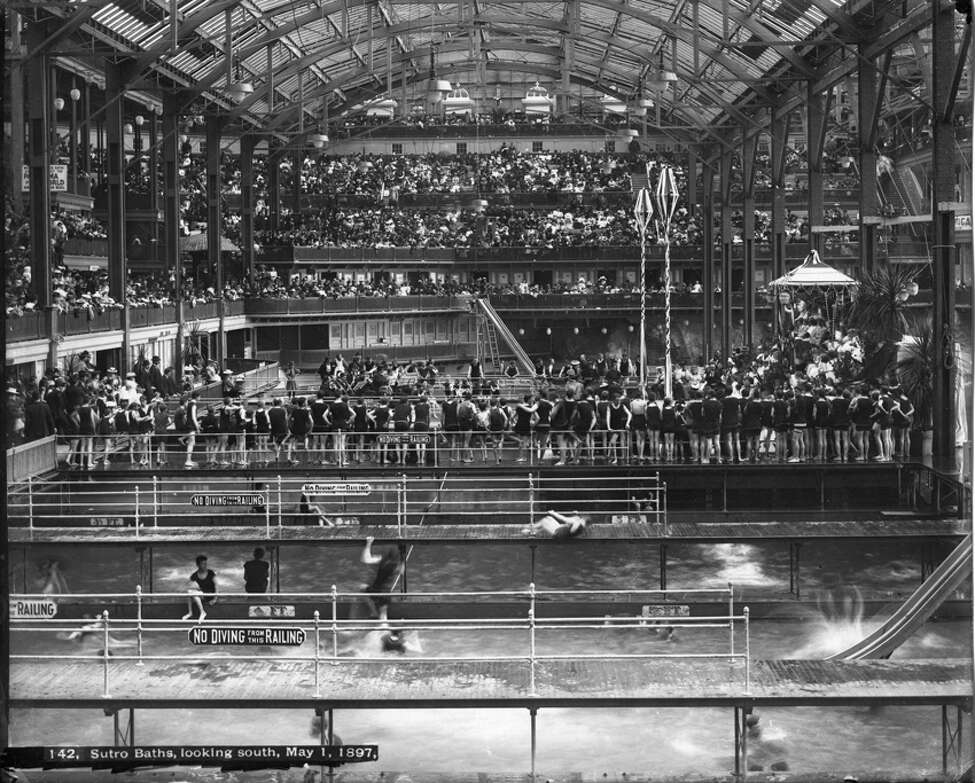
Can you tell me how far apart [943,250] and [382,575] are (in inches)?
508

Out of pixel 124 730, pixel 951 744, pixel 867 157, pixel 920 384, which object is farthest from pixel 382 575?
pixel 867 157

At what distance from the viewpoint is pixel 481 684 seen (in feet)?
44.9

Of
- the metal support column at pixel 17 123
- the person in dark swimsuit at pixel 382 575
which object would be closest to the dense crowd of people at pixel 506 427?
the metal support column at pixel 17 123

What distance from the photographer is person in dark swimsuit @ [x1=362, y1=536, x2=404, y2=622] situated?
20625 millimetres

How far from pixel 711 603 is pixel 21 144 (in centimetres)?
2503

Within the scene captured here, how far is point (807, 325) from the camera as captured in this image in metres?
44.0

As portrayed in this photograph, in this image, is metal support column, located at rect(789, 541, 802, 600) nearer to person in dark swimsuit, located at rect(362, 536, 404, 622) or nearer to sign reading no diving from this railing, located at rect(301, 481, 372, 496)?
person in dark swimsuit, located at rect(362, 536, 404, 622)

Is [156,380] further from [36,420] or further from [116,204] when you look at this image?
[36,420]

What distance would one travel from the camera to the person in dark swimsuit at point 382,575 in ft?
67.7

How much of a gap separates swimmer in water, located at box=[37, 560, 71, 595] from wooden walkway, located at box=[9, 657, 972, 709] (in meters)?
9.27

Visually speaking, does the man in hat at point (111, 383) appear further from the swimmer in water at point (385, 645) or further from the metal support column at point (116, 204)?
the swimmer in water at point (385, 645)

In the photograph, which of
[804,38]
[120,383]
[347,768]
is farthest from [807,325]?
[347,768]

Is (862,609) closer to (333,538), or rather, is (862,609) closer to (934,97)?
(333,538)

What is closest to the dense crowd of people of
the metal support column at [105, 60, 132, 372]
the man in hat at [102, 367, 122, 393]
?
the man in hat at [102, 367, 122, 393]
